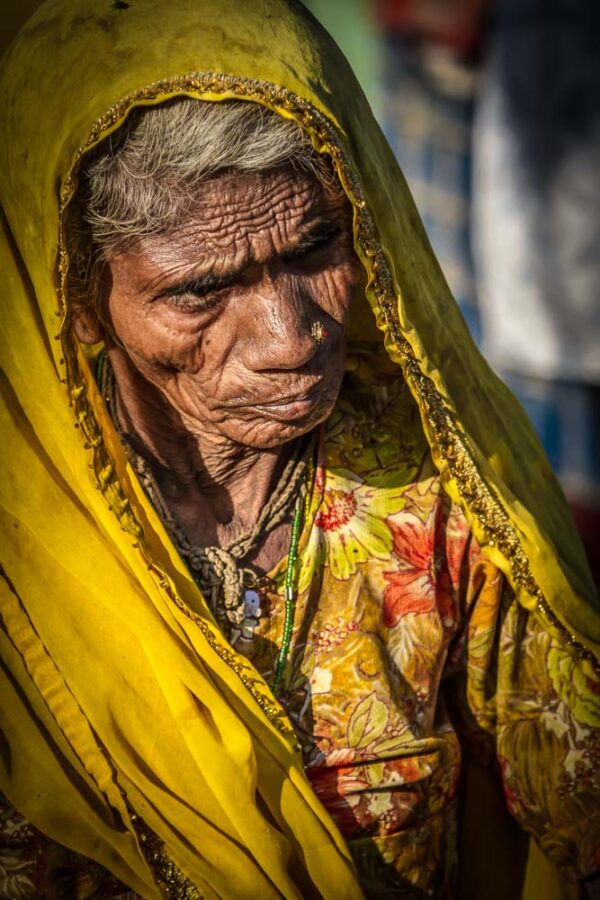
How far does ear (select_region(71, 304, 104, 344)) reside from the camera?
196 centimetres

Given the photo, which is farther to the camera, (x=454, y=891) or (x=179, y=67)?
(x=454, y=891)

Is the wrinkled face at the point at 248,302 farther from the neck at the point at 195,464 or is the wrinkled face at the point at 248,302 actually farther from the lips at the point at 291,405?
the neck at the point at 195,464

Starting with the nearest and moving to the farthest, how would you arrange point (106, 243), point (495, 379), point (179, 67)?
1. point (179, 67)
2. point (106, 243)
3. point (495, 379)

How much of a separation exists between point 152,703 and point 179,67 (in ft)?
3.34

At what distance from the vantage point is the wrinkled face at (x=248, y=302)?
70.5 inches

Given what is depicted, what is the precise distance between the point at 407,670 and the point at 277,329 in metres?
0.71

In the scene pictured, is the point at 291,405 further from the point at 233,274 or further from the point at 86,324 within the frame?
the point at 86,324

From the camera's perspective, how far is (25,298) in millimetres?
1888

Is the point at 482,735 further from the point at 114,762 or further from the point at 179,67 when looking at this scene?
the point at 179,67

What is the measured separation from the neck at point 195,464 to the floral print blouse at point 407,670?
0.38 ft

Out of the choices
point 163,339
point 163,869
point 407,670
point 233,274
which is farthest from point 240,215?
point 163,869

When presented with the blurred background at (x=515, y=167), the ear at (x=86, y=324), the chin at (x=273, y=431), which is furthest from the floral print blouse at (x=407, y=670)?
the blurred background at (x=515, y=167)

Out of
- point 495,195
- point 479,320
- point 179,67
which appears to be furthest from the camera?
point 479,320

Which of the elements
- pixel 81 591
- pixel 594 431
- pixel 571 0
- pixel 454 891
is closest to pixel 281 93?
pixel 81 591
